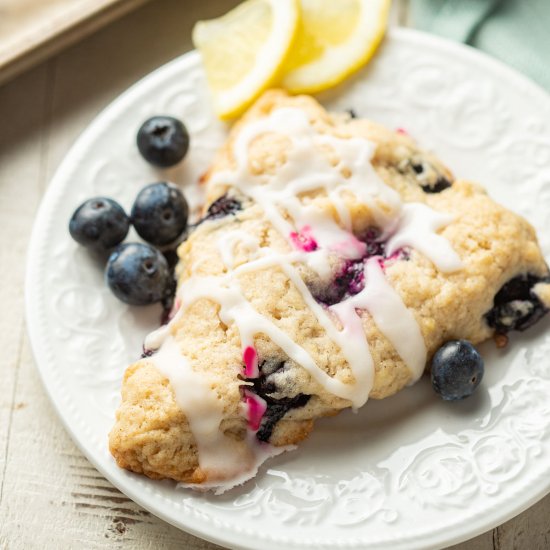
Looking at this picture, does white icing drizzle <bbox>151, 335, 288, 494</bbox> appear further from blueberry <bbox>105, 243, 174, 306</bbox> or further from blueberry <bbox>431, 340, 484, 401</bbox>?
blueberry <bbox>431, 340, 484, 401</bbox>

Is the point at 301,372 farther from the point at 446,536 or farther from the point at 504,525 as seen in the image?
the point at 504,525

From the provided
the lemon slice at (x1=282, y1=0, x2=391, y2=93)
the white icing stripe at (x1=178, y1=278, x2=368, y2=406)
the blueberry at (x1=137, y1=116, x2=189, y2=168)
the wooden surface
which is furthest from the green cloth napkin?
the white icing stripe at (x1=178, y1=278, x2=368, y2=406)

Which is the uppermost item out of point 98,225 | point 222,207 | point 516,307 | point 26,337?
point 516,307

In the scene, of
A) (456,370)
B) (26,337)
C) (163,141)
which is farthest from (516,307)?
(26,337)

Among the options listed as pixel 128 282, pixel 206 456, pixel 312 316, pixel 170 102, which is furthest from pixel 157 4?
pixel 206 456

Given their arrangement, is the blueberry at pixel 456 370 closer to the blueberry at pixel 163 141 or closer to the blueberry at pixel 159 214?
the blueberry at pixel 159 214

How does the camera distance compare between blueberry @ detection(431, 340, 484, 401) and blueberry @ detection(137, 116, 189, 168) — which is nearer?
blueberry @ detection(431, 340, 484, 401)

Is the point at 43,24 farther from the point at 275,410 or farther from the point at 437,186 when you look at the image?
the point at 275,410
